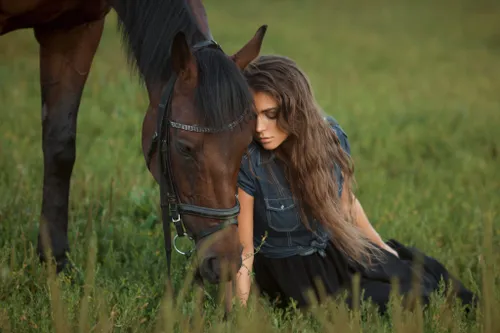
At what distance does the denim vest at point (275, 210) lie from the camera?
10.5ft

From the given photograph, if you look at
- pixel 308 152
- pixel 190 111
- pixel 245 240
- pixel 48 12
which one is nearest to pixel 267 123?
pixel 308 152

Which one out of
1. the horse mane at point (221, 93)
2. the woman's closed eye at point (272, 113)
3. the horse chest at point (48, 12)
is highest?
the horse chest at point (48, 12)

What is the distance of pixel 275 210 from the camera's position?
3240 mm

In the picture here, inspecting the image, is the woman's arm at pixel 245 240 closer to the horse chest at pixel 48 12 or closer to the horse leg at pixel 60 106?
the horse leg at pixel 60 106

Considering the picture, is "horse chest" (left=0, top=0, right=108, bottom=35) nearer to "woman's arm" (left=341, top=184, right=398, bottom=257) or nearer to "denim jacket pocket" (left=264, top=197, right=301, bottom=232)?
"denim jacket pocket" (left=264, top=197, right=301, bottom=232)

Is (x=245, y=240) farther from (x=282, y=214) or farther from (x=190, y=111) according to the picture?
(x=190, y=111)

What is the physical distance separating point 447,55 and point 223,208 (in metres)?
10.7

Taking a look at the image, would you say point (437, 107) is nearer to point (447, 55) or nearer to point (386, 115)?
point (386, 115)

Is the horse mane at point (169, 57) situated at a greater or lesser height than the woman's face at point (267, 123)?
greater

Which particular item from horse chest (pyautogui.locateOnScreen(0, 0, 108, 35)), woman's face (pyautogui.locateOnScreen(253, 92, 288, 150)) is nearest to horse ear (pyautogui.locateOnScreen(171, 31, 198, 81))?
woman's face (pyautogui.locateOnScreen(253, 92, 288, 150))

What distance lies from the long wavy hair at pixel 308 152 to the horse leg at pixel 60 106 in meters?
1.12

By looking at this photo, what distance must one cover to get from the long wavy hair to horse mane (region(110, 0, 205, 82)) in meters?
0.36

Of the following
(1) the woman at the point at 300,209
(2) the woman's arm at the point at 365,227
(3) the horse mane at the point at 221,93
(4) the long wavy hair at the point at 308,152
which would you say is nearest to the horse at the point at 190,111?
(3) the horse mane at the point at 221,93

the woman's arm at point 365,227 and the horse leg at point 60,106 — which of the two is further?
the horse leg at point 60,106
